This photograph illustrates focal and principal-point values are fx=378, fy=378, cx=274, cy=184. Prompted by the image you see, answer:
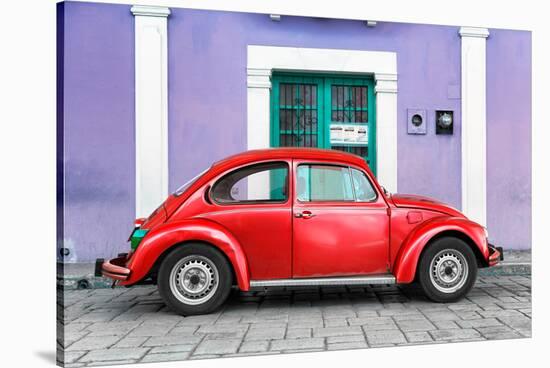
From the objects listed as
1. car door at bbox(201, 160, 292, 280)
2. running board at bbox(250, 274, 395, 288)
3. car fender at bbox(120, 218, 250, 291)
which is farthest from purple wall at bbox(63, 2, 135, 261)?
running board at bbox(250, 274, 395, 288)

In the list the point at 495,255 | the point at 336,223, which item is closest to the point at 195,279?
the point at 336,223

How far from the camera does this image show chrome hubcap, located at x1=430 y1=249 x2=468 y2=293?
120 inches

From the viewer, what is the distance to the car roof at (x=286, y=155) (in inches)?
120

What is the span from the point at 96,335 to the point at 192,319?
618 mm

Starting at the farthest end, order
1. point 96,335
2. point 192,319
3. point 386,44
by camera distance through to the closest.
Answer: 1. point 386,44
2. point 192,319
3. point 96,335

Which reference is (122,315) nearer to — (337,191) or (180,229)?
(180,229)

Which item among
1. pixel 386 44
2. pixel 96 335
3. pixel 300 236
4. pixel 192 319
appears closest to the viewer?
pixel 96 335

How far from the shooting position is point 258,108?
10.6 feet

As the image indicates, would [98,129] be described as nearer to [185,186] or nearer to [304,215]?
[185,186]

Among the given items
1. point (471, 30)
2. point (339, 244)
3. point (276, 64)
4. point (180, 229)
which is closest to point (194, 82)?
point (276, 64)

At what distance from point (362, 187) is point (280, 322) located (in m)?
1.26

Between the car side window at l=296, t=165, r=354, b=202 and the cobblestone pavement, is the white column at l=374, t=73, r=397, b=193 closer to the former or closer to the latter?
the car side window at l=296, t=165, r=354, b=202

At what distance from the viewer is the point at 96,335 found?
7.91ft

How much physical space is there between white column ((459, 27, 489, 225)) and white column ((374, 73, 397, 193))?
605 millimetres
